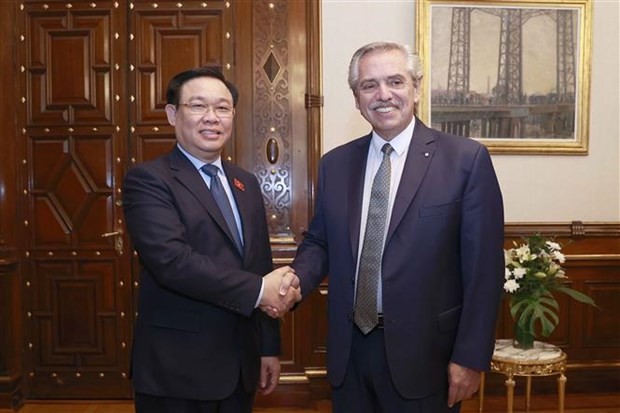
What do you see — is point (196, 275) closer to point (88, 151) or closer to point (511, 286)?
point (511, 286)

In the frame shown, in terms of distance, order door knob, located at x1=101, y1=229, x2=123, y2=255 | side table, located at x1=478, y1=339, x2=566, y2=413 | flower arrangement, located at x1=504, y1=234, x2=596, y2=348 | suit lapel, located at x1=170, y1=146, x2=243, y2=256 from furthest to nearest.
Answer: door knob, located at x1=101, y1=229, x2=123, y2=255, flower arrangement, located at x1=504, y1=234, x2=596, y2=348, side table, located at x1=478, y1=339, x2=566, y2=413, suit lapel, located at x1=170, y1=146, x2=243, y2=256

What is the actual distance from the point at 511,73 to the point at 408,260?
2.63 metres

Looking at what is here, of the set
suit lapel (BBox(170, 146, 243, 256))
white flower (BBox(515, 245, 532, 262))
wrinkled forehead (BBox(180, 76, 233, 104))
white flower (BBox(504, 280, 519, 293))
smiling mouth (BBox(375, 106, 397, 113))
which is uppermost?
wrinkled forehead (BBox(180, 76, 233, 104))

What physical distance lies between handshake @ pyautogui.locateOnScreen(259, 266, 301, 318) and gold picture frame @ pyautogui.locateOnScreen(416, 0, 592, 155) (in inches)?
87.7

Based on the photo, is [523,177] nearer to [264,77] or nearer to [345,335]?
[264,77]

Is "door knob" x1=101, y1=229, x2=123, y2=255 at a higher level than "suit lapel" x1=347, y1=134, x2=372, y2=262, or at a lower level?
lower

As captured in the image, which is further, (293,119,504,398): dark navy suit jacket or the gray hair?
the gray hair

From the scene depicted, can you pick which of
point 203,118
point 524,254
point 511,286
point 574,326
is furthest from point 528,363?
point 203,118

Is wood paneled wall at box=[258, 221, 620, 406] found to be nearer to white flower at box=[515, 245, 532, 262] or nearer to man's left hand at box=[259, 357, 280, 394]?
white flower at box=[515, 245, 532, 262]

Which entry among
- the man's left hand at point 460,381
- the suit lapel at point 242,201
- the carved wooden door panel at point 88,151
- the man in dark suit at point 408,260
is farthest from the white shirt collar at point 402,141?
the carved wooden door panel at point 88,151

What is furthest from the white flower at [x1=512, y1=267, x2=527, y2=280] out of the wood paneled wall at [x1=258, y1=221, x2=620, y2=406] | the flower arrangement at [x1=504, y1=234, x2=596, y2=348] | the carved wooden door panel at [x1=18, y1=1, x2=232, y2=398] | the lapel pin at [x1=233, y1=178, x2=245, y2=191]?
the carved wooden door panel at [x1=18, y1=1, x2=232, y2=398]

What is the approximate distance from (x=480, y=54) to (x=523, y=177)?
0.87m

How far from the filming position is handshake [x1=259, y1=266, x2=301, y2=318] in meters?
1.96

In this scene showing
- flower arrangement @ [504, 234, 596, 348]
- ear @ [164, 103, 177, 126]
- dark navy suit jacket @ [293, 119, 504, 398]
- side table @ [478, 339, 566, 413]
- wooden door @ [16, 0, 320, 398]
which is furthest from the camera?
wooden door @ [16, 0, 320, 398]
